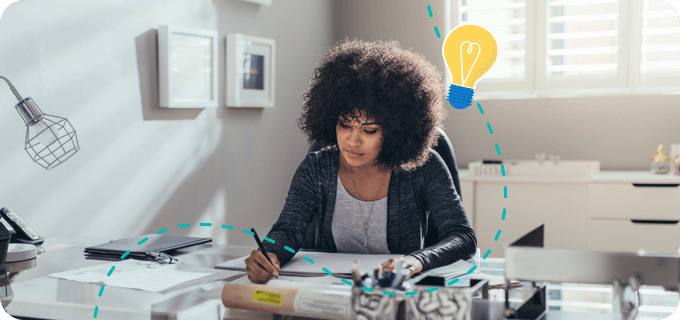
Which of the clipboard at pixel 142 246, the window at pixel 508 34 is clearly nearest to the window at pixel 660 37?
the window at pixel 508 34

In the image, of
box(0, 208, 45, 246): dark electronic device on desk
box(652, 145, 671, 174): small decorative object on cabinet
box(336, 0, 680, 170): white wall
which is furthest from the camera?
box(336, 0, 680, 170): white wall

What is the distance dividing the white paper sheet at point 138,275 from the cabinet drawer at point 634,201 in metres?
2.35

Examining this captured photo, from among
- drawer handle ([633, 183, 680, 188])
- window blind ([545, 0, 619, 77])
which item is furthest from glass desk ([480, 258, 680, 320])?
window blind ([545, 0, 619, 77])

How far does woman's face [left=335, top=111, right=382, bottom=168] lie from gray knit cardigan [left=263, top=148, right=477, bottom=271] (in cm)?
18

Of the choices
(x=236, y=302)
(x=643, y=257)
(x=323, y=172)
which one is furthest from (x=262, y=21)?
(x=643, y=257)

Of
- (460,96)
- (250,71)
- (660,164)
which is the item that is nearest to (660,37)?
(660,164)

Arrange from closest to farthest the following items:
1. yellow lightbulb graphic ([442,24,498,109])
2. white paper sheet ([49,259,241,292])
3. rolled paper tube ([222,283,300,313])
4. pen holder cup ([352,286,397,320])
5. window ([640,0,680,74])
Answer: pen holder cup ([352,286,397,320]), rolled paper tube ([222,283,300,313]), white paper sheet ([49,259,241,292]), yellow lightbulb graphic ([442,24,498,109]), window ([640,0,680,74])

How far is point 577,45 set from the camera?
3328mm

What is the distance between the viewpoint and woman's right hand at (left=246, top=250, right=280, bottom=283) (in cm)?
112

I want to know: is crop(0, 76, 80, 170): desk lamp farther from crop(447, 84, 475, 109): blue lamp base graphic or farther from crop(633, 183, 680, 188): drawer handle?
crop(633, 183, 680, 188): drawer handle

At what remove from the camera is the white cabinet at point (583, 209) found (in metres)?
2.87

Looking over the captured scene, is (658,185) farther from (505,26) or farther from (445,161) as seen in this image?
(445,161)

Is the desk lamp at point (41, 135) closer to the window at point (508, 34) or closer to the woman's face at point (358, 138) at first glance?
the woman's face at point (358, 138)

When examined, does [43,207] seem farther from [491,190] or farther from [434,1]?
[434,1]
